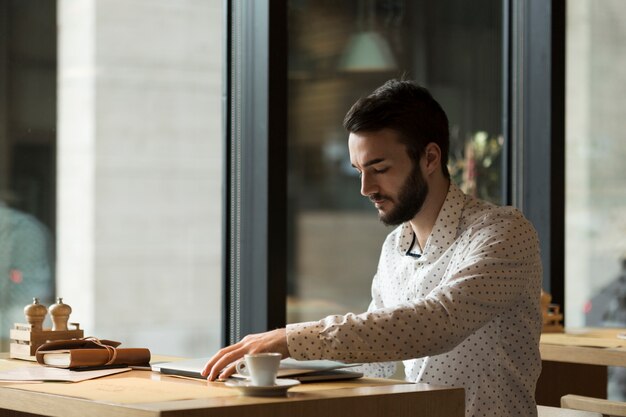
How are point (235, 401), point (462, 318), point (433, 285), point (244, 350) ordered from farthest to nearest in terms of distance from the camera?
point (433, 285) → point (462, 318) → point (244, 350) → point (235, 401)

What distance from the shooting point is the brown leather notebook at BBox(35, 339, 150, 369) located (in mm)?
2010

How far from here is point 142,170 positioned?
9.79ft

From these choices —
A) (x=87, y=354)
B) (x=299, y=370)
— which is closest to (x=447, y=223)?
(x=299, y=370)

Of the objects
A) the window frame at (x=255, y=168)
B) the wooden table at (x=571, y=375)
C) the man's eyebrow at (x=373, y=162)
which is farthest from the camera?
the wooden table at (x=571, y=375)

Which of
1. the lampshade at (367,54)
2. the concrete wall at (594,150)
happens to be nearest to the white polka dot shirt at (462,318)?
the lampshade at (367,54)

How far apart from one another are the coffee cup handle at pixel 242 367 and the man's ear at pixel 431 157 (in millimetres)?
703

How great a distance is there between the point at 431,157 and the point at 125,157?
1.02m

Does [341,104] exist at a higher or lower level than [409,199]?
higher

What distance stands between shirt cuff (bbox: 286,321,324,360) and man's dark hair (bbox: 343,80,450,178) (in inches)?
22.0

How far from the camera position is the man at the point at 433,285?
1830 millimetres

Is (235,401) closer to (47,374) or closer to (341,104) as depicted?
(47,374)

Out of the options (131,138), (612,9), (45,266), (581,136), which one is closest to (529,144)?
(581,136)

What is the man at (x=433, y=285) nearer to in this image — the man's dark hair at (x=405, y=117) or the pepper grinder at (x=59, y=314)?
the man's dark hair at (x=405, y=117)

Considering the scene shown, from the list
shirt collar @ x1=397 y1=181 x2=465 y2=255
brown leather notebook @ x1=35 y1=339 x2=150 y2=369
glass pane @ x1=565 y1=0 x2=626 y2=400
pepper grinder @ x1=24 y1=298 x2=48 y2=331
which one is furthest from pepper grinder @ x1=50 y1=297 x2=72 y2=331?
glass pane @ x1=565 y1=0 x2=626 y2=400
